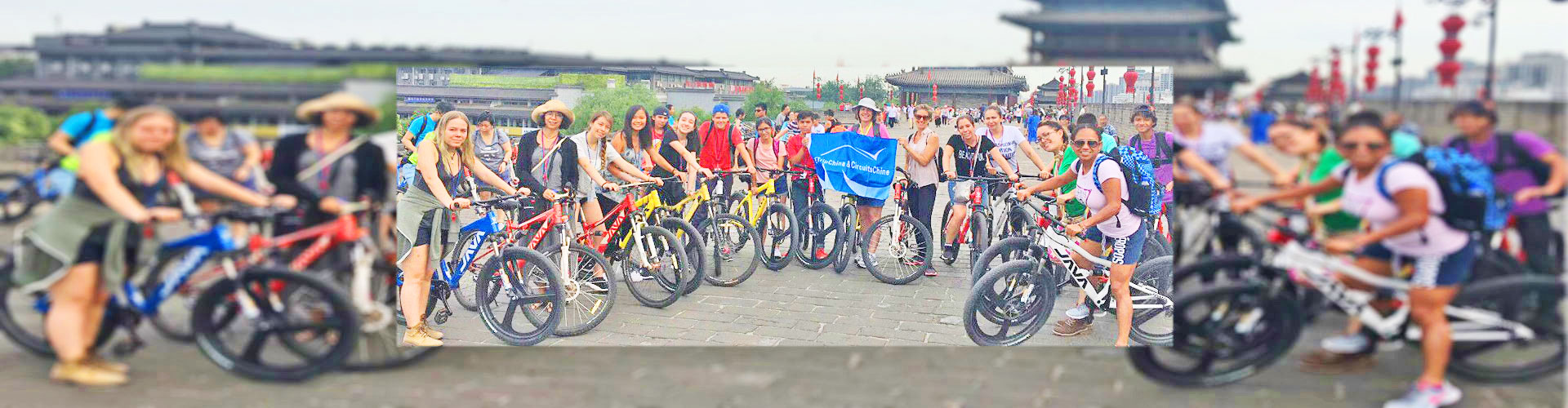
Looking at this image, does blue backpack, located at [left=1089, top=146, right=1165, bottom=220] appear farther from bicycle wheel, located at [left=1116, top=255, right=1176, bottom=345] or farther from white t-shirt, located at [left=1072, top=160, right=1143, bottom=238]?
bicycle wheel, located at [left=1116, top=255, right=1176, bottom=345]

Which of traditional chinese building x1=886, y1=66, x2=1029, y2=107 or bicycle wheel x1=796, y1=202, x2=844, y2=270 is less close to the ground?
traditional chinese building x1=886, y1=66, x2=1029, y2=107

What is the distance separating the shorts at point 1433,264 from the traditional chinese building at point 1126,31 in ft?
3.84

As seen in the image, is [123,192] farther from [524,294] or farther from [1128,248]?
[1128,248]

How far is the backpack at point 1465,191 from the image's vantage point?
447cm

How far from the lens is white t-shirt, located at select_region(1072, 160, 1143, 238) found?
211 inches

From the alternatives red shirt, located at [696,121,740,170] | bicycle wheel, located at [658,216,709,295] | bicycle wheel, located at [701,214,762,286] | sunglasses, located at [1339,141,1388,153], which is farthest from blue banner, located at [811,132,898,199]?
sunglasses, located at [1339,141,1388,153]

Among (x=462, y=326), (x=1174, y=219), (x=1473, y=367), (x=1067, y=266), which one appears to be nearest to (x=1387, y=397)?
(x=1473, y=367)

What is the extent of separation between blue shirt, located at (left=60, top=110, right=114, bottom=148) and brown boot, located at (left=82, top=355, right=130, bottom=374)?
0.87 m

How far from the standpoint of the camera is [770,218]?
6.61 metres

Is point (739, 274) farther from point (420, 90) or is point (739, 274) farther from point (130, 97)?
point (130, 97)

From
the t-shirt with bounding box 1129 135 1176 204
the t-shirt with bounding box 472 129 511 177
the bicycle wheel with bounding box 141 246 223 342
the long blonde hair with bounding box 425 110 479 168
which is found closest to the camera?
the bicycle wheel with bounding box 141 246 223 342

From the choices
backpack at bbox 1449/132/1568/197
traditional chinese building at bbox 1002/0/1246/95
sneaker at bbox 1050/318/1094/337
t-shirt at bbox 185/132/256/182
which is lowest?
sneaker at bbox 1050/318/1094/337

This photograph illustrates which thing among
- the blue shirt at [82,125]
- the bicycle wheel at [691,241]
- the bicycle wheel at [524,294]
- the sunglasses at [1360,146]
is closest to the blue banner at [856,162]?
the bicycle wheel at [691,241]

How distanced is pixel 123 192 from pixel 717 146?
276cm
